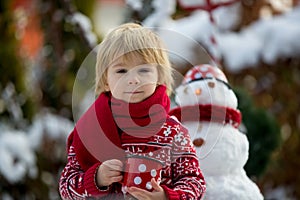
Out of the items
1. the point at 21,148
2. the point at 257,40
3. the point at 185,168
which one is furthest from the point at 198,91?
the point at 257,40

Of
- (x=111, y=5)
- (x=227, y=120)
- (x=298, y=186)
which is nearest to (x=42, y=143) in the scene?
(x=298, y=186)

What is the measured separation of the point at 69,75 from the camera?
2.31m

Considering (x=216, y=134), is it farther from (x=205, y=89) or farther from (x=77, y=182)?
(x=77, y=182)

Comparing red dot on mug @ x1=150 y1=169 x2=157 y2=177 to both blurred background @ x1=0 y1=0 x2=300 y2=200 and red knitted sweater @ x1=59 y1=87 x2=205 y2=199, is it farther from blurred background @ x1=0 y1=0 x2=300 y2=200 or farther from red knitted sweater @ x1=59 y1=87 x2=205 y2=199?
blurred background @ x1=0 y1=0 x2=300 y2=200

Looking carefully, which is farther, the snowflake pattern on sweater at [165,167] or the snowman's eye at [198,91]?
the snowman's eye at [198,91]

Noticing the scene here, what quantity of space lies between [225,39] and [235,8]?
→ 19cm

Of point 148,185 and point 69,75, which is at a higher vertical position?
point 148,185

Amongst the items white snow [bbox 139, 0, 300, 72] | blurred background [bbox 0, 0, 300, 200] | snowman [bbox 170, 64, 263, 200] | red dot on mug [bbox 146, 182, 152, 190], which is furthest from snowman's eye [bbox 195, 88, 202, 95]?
white snow [bbox 139, 0, 300, 72]

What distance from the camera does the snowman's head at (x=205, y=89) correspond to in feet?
3.57

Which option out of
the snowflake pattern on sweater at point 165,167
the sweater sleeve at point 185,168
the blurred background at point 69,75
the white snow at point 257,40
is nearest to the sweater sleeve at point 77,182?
the snowflake pattern on sweater at point 165,167

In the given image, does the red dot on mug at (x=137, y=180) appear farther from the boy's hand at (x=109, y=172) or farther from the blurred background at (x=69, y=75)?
the blurred background at (x=69, y=75)

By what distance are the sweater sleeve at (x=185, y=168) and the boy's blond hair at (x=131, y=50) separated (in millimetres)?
93

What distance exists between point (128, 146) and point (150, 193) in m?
0.08

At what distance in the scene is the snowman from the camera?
→ 105 cm
